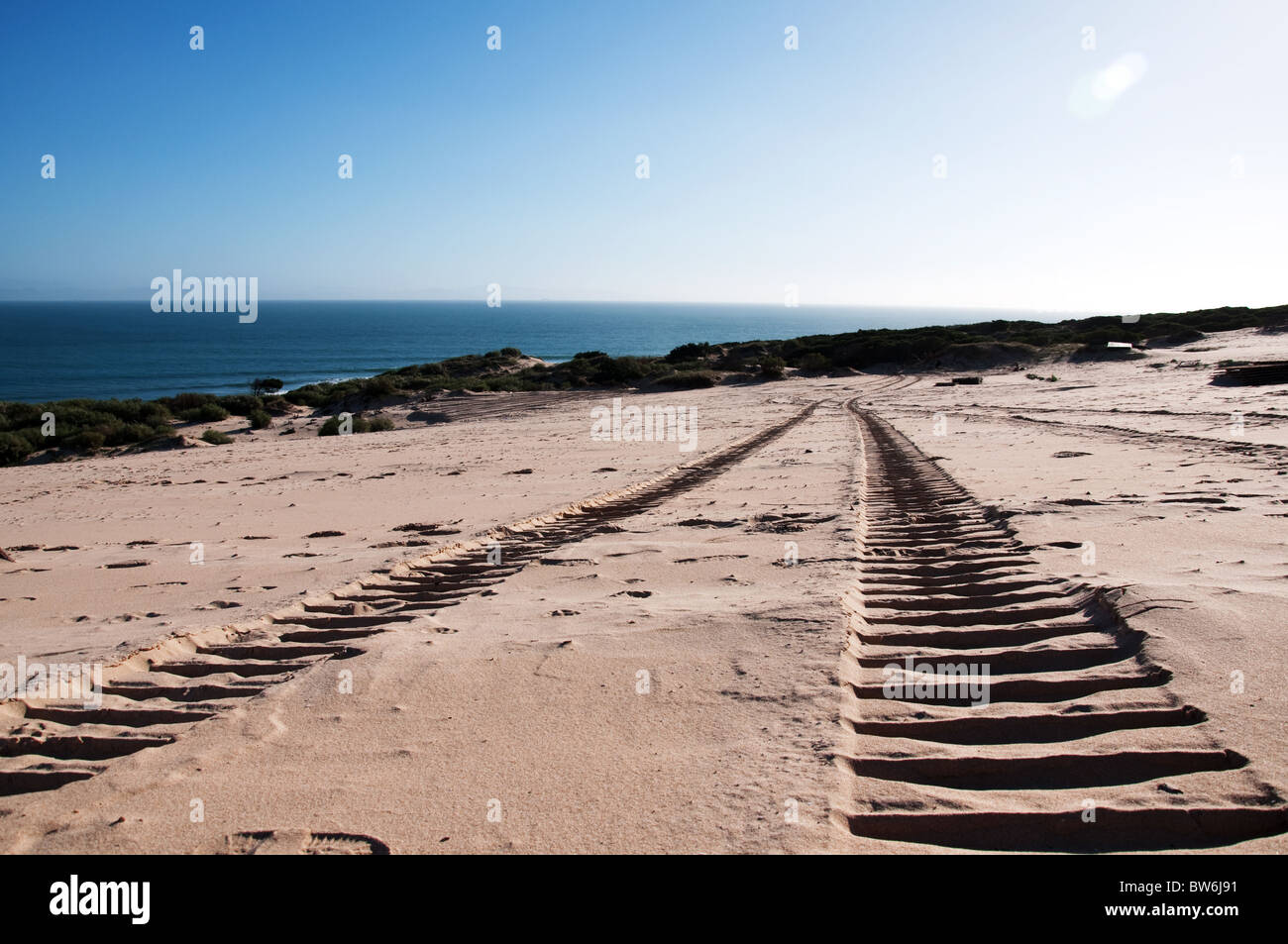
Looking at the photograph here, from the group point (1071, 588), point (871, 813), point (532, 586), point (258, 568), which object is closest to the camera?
point (871, 813)

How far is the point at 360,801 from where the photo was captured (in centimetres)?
254

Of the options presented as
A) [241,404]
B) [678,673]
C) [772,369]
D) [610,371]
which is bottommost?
[678,673]

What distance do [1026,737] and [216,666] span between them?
380 cm

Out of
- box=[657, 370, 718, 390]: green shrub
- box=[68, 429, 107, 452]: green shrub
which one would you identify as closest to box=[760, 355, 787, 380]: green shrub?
box=[657, 370, 718, 390]: green shrub

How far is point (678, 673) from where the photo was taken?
355 cm

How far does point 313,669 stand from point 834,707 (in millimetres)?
2503

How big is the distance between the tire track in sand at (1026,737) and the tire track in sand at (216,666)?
2.69 meters

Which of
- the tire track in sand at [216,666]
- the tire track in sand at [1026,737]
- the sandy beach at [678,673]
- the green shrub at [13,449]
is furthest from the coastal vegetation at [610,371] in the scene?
the tire track in sand at [1026,737]

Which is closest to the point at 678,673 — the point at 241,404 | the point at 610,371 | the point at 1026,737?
the point at 1026,737

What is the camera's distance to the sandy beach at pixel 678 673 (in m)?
2.37

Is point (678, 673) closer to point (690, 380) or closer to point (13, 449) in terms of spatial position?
point (13, 449)

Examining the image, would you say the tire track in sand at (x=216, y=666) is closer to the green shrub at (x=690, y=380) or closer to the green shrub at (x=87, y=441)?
the green shrub at (x=87, y=441)
